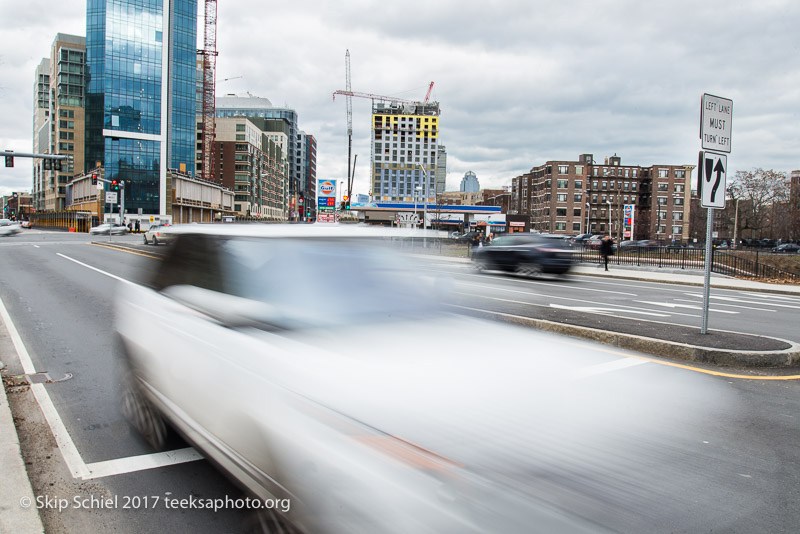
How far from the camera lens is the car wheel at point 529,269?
18234 millimetres

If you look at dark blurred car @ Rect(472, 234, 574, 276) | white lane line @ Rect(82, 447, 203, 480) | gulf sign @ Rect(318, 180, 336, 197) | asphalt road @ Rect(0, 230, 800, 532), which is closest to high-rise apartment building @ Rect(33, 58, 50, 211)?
gulf sign @ Rect(318, 180, 336, 197)

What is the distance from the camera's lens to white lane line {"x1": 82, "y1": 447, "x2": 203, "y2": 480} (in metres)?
3.53

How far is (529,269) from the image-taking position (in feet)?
60.3

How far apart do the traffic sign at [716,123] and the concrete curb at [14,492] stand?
8545mm

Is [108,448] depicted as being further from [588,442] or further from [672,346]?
[672,346]

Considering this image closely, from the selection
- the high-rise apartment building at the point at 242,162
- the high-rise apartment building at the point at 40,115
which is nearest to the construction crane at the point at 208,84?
the high-rise apartment building at the point at 242,162

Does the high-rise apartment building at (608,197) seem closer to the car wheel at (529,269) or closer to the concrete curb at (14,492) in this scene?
the car wheel at (529,269)

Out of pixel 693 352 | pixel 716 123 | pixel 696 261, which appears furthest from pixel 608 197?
pixel 693 352

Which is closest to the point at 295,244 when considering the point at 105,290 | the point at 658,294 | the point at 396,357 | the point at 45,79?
the point at 396,357

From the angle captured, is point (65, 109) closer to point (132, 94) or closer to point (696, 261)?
point (132, 94)

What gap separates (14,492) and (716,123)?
30.1ft

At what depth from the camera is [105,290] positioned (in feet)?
39.6

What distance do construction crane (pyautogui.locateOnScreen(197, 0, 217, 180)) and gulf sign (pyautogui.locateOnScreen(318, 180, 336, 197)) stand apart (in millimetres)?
120664

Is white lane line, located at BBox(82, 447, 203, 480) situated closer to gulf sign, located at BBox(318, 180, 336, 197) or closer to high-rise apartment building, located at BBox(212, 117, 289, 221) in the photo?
gulf sign, located at BBox(318, 180, 336, 197)
